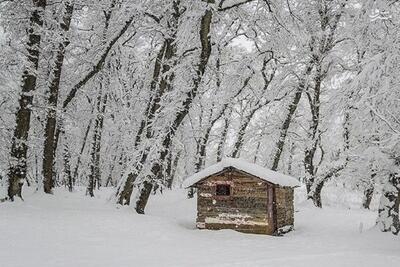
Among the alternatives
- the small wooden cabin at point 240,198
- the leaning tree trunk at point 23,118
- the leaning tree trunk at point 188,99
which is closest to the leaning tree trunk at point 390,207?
the small wooden cabin at point 240,198

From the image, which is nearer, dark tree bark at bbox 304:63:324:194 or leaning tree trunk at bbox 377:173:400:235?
leaning tree trunk at bbox 377:173:400:235

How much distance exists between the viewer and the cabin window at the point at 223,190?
17.7 meters

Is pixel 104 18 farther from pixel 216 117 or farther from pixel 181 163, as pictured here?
pixel 181 163

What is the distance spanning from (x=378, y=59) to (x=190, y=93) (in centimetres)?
651

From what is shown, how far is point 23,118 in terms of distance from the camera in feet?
49.1

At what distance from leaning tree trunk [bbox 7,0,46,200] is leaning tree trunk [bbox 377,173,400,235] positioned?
12.4 m

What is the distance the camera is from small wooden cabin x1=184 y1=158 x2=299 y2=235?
16.9 meters

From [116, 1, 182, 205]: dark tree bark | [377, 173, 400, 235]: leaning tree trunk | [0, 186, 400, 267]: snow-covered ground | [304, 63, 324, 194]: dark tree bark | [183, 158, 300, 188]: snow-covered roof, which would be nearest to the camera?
[0, 186, 400, 267]: snow-covered ground

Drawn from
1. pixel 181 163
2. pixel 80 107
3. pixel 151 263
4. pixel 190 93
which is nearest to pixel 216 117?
pixel 80 107

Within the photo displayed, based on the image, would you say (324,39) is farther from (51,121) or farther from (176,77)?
(51,121)

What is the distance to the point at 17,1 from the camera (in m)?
15.1

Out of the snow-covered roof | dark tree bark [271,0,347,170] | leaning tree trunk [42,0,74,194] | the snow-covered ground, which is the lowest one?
the snow-covered ground

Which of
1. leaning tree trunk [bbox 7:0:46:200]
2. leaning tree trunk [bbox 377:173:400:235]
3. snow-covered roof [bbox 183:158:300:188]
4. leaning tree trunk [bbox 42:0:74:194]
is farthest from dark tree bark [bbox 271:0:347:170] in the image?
→ leaning tree trunk [bbox 7:0:46:200]

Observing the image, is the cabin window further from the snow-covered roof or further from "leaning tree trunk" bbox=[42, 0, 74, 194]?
"leaning tree trunk" bbox=[42, 0, 74, 194]
